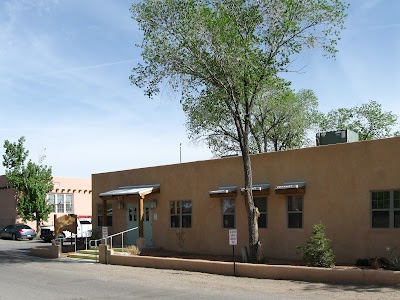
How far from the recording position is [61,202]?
154 ft

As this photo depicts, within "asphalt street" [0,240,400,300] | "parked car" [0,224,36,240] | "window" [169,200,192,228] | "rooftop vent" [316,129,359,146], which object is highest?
"rooftop vent" [316,129,359,146]

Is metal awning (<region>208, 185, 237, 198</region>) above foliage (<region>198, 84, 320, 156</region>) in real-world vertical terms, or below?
below

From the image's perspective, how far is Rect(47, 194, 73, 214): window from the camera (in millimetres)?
46100

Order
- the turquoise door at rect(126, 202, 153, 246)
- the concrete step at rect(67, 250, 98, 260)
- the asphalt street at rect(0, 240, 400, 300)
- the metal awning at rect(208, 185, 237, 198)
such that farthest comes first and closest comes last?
the turquoise door at rect(126, 202, 153, 246) < the concrete step at rect(67, 250, 98, 260) < the metal awning at rect(208, 185, 237, 198) < the asphalt street at rect(0, 240, 400, 300)

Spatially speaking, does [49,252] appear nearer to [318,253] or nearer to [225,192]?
[225,192]

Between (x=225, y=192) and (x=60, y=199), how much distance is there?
30637 millimetres

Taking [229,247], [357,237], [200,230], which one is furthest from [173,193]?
[357,237]

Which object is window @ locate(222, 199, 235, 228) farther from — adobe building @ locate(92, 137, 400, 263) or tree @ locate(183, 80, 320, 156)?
tree @ locate(183, 80, 320, 156)

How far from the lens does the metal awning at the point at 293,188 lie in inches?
687

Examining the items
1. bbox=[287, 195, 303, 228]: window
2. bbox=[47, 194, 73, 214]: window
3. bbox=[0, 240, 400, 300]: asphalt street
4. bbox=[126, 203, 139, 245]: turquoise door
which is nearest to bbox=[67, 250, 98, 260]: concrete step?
bbox=[126, 203, 139, 245]: turquoise door

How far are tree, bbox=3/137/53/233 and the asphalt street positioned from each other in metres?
25.0

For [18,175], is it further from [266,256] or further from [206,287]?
[206,287]

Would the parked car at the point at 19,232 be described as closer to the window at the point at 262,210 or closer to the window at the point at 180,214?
the window at the point at 180,214

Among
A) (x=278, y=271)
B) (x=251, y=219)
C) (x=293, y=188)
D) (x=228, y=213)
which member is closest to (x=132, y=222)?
(x=228, y=213)
